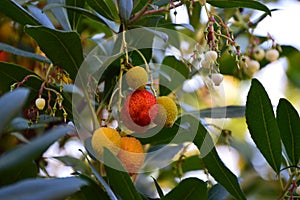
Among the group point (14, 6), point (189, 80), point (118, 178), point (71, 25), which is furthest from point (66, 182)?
point (189, 80)

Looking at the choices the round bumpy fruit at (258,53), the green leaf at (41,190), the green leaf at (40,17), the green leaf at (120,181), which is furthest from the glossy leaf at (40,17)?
the green leaf at (41,190)

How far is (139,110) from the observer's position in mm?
869

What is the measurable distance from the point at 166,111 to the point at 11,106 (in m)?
0.40

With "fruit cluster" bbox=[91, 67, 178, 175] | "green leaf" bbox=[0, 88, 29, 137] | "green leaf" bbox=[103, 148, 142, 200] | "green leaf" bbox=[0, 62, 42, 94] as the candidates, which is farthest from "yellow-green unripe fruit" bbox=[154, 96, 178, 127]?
"green leaf" bbox=[0, 88, 29, 137]

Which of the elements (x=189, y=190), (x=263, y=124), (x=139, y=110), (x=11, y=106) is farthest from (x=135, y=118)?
(x=11, y=106)

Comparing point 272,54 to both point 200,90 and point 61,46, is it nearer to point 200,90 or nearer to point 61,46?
point 200,90

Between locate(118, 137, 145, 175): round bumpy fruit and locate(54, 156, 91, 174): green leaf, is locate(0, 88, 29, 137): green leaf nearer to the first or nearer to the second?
locate(118, 137, 145, 175): round bumpy fruit

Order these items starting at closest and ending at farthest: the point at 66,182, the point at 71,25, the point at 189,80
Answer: the point at 66,182 < the point at 71,25 < the point at 189,80

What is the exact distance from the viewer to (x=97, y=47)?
1179 millimetres

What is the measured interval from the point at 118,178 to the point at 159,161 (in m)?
0.37

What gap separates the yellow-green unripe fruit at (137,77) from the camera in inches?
34.9

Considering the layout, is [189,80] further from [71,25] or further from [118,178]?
[118,178]

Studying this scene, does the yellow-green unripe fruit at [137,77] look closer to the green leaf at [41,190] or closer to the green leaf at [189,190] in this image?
the green leaf at [189,190]

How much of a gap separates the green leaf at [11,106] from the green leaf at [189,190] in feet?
1.26
